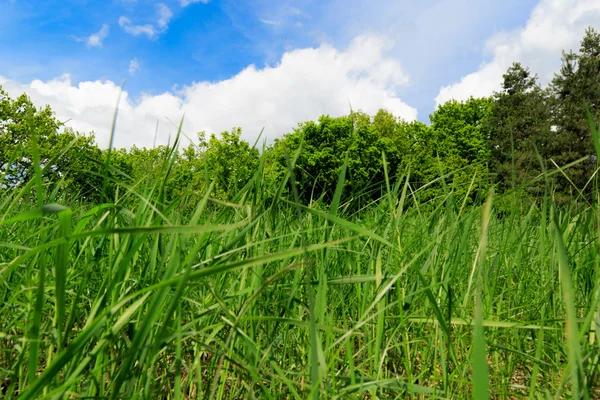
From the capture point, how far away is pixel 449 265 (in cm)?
126

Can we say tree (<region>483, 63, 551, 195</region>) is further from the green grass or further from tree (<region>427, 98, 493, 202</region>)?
the green grass

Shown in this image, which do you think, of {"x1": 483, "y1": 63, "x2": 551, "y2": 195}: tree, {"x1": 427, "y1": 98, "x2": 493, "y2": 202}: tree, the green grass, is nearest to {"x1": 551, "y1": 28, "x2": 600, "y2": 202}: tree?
{"x1": 483, "y1": 63, "x2": 551, "y2": 195}: tree

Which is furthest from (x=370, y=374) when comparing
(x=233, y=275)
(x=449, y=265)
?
(x=233, y=275)

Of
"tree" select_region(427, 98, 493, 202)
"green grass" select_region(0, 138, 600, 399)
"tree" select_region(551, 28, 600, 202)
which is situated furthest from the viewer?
"tree" select_region(427, 98, 493, 202)

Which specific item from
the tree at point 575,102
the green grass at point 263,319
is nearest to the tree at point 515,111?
the tree at point 575,102

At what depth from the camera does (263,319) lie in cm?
87

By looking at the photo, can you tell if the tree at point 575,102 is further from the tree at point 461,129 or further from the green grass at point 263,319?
the green grass at point 263,319

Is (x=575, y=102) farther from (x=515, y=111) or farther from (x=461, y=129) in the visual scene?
(x=461, y=129)

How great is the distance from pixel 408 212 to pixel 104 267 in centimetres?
125

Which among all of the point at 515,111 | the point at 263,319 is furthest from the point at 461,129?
the point at 263,319

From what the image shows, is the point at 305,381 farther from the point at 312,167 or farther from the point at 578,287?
the point at 312,167

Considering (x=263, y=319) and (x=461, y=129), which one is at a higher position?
(x=461, y=129)

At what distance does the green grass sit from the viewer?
0.72 meters

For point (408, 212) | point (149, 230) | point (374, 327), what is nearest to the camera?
point (149, 230)
